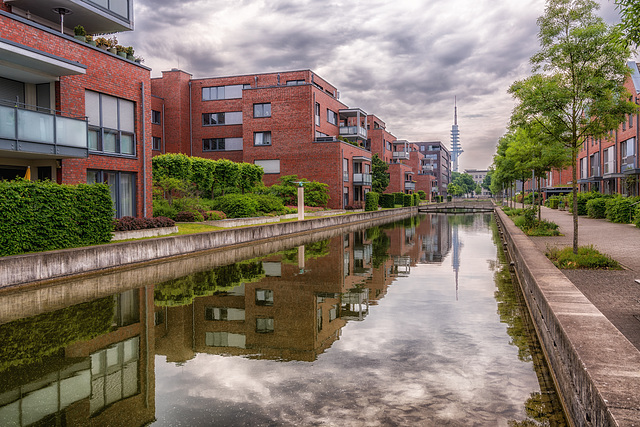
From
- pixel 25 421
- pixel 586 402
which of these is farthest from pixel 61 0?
pixel 586 402

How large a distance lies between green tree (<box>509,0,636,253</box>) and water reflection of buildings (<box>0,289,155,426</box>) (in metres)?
11.8

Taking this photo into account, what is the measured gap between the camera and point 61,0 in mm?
19547

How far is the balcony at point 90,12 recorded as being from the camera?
19891 mm

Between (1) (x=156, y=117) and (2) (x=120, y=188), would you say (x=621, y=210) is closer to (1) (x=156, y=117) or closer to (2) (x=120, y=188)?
(2) (x=120, y=188)

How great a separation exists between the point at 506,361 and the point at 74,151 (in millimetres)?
16542

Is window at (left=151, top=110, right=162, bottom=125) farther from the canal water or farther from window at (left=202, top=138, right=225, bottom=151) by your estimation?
the canal water

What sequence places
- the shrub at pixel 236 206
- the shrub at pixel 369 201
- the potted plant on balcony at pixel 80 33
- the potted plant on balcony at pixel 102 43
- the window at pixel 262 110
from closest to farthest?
the potted plant on balcony at pixel 80 33 → the potted plant on balcony at pixel 102 43 → the shrub at pixel 236 206 → the window at pixel 262 110 → the shrub at pixel 369 201

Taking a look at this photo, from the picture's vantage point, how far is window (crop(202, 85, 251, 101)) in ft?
175

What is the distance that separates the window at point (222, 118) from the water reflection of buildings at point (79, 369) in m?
45.0

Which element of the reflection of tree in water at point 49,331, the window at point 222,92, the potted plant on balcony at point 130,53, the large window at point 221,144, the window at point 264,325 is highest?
the window at point 222,92

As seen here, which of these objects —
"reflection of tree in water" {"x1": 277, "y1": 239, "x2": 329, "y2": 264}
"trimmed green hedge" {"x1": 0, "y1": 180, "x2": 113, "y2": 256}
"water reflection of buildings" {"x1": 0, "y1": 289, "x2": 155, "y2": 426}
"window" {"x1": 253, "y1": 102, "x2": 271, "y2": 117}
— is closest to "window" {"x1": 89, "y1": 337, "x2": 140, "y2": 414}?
"water reflection of buildings" {"x1": 0, "y1": 289, "x2": 155, "y2": 426}

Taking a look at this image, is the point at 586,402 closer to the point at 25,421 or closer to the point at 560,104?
the point at 25,421

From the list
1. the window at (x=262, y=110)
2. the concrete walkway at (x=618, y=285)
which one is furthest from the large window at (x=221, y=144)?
the concrete walkway at (x=618, y=285)

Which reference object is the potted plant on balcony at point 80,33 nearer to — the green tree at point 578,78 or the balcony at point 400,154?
the green tree at point 578,78
